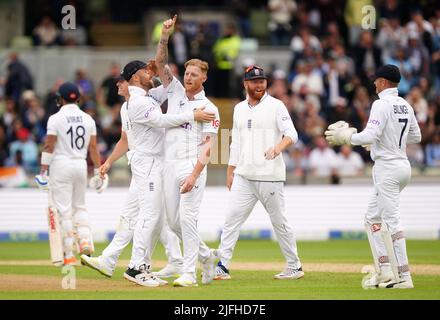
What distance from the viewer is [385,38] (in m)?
27.1

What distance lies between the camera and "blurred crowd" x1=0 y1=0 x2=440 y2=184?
2417cm

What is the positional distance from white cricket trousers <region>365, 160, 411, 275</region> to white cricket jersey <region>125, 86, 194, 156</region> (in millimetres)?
2184

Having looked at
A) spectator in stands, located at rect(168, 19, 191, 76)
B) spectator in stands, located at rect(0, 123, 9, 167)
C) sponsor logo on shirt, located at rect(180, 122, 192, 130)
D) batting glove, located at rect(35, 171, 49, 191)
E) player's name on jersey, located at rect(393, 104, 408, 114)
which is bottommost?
spectator in stands, located at rect(0, 123, 9, 167)

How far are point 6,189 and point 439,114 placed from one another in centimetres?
982

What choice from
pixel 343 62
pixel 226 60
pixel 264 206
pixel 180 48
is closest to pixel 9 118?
pixel 180 48

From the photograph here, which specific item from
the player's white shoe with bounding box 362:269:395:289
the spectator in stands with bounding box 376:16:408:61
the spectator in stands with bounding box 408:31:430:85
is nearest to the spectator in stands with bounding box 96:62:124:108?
the spectator in stands with bounding box 376:16:408:61

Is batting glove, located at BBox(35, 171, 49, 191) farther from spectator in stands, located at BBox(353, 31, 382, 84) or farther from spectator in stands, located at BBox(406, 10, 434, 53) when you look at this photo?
spectator in stands, located at BBox(406, 10, 434, 53)

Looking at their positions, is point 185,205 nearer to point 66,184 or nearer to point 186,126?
point 186,126

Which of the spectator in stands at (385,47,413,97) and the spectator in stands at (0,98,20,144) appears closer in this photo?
the spectator in stands at (0,98,20,144)

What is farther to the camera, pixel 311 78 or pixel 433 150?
pixel 311 78

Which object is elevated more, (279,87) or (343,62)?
(343,62)

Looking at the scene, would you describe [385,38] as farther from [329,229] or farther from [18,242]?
[18,242]

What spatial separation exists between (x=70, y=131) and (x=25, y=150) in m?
8.64

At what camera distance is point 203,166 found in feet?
41.3
